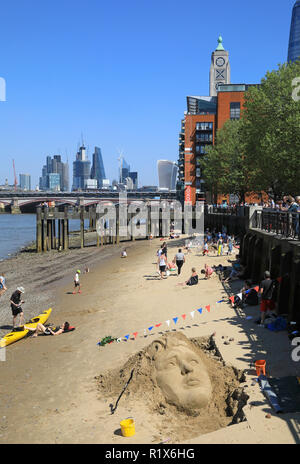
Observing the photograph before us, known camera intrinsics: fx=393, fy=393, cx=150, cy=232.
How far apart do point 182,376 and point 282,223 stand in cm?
998

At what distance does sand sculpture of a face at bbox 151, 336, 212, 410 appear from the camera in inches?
343

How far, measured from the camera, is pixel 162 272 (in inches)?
938

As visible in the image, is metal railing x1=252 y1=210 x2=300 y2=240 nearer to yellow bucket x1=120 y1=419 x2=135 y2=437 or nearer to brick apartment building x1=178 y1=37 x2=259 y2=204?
yellow bucket x1=120 y1=419 x2=135 y2=437

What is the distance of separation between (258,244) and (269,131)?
1466cm

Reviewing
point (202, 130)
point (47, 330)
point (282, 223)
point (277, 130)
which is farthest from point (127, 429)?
point (202, 130)

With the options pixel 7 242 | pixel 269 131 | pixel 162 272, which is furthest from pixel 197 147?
pixel 162 272

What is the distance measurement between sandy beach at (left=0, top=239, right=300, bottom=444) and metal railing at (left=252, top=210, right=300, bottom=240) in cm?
335

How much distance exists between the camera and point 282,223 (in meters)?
16.9

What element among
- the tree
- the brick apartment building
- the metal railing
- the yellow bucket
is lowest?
the yellow bucket

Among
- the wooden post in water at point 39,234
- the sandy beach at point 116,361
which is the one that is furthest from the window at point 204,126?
the sandy beach at point 116,361

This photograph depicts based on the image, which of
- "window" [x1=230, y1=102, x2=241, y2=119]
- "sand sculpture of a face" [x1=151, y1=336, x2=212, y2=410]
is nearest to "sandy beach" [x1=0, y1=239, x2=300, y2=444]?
"sand sculpture of a face" [x1=151, y1=336, x2=212, y2=410]

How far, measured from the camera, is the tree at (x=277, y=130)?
27453mm

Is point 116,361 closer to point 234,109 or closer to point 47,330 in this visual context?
point 47,330

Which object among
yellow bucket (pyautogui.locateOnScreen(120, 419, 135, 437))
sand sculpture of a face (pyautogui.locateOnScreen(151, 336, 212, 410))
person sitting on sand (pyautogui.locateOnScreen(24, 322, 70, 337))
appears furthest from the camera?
person sitting on sand (pyautogui.locateOnScreen(24, 322, 70, 337))
